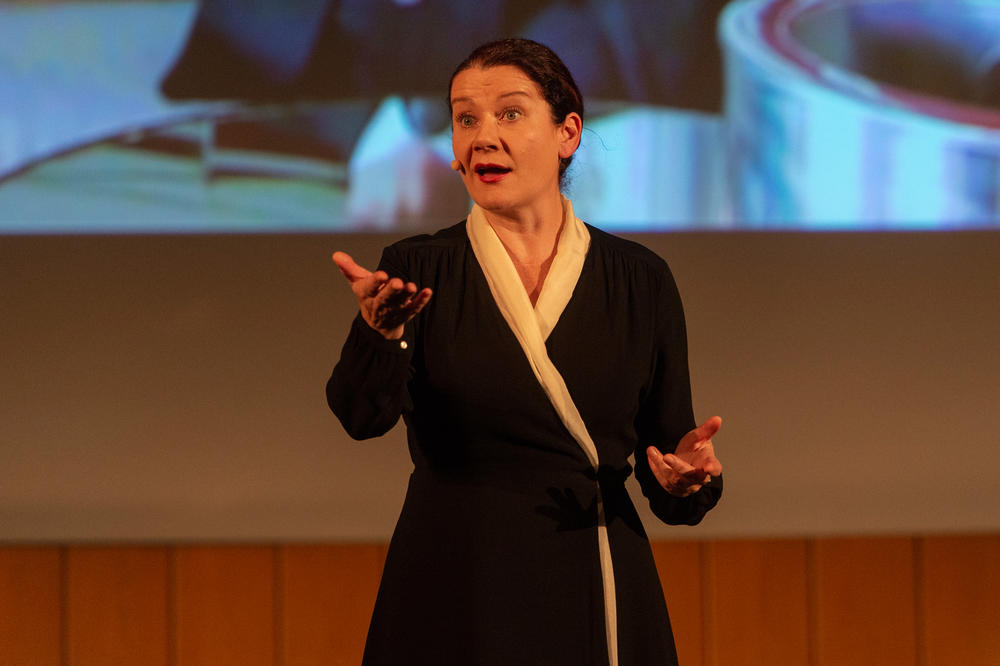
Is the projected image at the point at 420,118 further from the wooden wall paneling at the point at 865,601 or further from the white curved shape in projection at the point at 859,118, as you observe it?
the wooden wall paneling at the point at 865,601

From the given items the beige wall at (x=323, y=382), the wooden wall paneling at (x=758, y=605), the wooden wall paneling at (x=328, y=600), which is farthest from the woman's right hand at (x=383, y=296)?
the wooden wall paneling at (x=758, y=605)

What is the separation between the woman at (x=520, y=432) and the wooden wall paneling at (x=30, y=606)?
130 cm

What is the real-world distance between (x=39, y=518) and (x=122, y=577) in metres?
0.21

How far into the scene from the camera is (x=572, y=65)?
1.91 meters

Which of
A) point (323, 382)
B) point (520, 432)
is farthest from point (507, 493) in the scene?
point (323, 382)

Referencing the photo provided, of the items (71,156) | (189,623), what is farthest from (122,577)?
(71,156)

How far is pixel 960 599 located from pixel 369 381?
1628 millimetres

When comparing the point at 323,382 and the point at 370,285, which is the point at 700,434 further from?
the point at 323,382

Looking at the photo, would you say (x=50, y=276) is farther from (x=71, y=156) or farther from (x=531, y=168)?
(x=531, y=168)

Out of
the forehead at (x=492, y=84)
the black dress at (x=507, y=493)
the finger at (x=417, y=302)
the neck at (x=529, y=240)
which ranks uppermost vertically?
the forehead at (x=492, y=84)

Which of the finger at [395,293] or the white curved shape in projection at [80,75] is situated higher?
the white curved shape in projection at [80,75]

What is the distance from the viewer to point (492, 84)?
36.2 inches

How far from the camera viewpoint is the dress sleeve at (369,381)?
0.82 meters

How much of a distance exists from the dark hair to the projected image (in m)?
0.93
